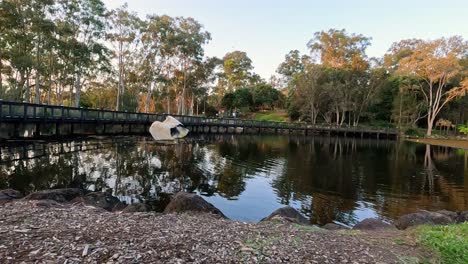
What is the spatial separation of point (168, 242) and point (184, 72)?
44.7 metres

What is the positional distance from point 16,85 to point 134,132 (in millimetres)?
15072

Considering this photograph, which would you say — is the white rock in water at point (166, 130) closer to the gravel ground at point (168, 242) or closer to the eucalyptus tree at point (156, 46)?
the eucalyptus tree at point (156, 46)

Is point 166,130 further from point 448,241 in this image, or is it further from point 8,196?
point 448,241

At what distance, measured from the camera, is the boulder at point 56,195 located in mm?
6950

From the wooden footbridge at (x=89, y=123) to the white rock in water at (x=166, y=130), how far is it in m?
2.88

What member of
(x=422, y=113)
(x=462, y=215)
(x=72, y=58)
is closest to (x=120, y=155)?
(x=462, y=215)

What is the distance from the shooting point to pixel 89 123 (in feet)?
82.5

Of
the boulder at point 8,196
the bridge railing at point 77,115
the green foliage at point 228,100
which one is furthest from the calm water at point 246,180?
the green foliage at point 228,100

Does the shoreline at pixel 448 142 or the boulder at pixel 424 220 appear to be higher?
the shoreline at pixel 448 142

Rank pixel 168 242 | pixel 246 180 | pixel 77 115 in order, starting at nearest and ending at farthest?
pixel 168 242 < pixel 246 180 < pixel 77 115

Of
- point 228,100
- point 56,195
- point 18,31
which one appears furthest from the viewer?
point 228,100

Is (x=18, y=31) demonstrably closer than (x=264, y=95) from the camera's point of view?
Yes

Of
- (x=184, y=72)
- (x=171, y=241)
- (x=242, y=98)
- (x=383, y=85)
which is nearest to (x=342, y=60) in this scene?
(x=383, y=85)

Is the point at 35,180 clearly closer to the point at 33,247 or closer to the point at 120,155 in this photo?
the point at 120,155
